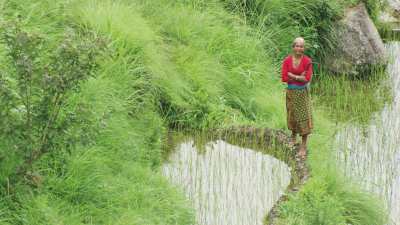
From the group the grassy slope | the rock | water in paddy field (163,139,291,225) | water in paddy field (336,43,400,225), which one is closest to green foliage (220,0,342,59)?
the rock

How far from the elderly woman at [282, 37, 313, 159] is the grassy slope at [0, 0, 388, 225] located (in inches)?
12.5

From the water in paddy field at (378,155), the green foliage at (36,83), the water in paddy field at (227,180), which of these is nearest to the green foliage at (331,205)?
the water in paddy field at (378,155)

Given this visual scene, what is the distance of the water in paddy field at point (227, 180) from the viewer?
677cm

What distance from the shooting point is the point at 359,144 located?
333 inches

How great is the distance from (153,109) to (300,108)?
5.56 feet

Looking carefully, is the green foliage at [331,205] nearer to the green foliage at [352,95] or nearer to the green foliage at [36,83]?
the green foliage at [36,83]

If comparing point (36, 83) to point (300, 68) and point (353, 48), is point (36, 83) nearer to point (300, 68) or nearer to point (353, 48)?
point (300, 68)

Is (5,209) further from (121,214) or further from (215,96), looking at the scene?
(215,96)

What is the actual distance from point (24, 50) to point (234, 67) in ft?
14.2

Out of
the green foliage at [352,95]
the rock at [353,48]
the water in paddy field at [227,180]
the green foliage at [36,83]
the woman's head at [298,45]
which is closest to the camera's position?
the green foliage at [36,83]

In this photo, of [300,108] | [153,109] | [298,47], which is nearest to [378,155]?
[300,108]

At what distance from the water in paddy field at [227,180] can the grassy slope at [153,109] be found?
0.29 m

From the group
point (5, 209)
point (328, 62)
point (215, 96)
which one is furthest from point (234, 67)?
point (5, 209)

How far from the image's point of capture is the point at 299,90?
754 centimetres
